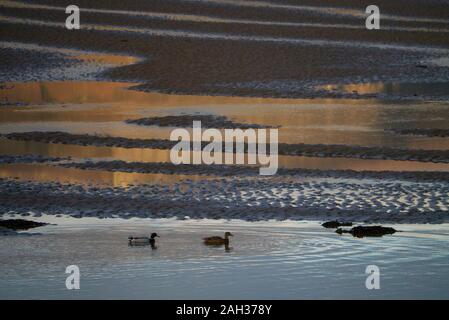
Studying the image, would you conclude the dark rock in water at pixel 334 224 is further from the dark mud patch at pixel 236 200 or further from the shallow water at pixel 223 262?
the dark mud patch at pixel 236 200

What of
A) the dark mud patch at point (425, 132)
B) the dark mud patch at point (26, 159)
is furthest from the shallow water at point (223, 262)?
the dark mud patch at point (425, 132)

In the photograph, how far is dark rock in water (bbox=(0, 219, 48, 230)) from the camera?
1742 centimetres

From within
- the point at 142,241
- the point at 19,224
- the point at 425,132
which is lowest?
the point at 142,241

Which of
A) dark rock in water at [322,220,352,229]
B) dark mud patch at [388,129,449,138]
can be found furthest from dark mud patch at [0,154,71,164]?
dark mud patch at [388,129,449,138]

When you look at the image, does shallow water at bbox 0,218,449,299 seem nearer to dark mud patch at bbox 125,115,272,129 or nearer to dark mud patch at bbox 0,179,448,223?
dark mud patch at bbox 0,179,448,223

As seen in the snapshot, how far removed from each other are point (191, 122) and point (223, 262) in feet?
36.7

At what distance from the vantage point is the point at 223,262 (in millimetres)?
15477

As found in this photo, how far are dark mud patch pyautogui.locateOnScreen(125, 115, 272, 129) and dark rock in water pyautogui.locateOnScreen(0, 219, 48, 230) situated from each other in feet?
28.8

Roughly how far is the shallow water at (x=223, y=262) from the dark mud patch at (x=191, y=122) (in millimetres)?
8064

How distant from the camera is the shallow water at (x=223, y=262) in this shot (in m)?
14.1

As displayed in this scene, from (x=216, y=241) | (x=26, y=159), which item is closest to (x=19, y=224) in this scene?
(x=216, y=241)

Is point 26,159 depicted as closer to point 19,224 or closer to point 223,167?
point 223,167
